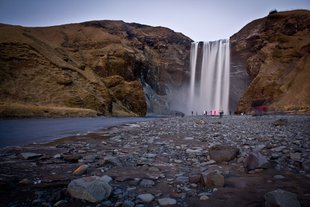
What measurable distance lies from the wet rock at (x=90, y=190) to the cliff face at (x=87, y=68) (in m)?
32.3

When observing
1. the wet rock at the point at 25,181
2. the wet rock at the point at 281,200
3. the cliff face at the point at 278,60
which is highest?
the cliff face at the point at 278,60

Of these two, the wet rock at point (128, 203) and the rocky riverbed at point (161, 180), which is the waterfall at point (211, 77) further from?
the wet rock at point (128, 203)

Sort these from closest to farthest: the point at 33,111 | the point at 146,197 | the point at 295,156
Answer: the point at 146,197 → the point at 295,156 → the point at 33,111

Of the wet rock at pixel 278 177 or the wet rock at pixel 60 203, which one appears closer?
the wet rock at pixel 60 203

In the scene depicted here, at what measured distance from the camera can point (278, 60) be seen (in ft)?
174

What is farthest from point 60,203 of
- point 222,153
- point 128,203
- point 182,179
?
point 222,153

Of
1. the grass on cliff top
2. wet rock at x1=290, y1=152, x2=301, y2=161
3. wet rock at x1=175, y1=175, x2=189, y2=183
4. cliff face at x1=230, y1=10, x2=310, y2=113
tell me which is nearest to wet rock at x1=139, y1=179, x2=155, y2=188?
wet rock at x1=175, y1=175, x2=189, y2=183

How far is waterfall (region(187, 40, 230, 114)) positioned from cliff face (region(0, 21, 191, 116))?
274 inches

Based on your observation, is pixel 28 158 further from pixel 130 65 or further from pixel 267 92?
pixel 130 65

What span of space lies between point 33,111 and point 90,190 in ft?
111

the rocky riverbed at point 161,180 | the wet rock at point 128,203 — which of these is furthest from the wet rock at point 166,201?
the wet rock at point 128,203

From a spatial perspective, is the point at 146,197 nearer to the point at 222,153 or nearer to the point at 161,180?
the point at 161,180

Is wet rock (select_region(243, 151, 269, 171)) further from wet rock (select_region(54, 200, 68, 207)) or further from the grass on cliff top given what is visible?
the grass on cliff top

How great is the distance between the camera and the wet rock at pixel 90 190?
3.21m
